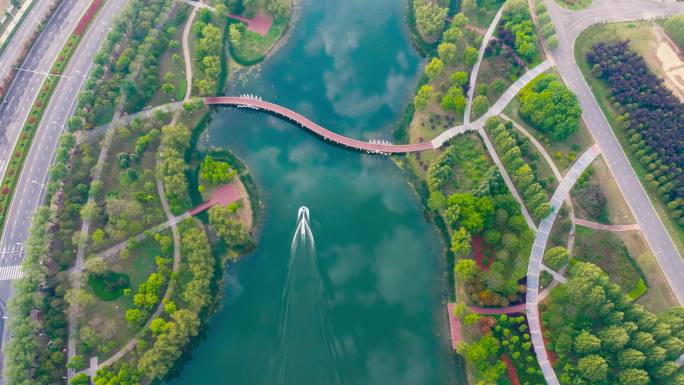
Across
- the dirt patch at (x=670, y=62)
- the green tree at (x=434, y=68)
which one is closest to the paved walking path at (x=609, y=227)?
the dirt patch at (x=670, y=62)

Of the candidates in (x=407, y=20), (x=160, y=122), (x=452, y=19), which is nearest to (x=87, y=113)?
(x=160, y=122)

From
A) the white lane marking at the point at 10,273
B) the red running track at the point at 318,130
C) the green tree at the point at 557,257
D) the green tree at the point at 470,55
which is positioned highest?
the green tree at the point at 470,55

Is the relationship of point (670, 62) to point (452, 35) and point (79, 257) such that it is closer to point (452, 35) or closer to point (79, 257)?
point (452, 35)

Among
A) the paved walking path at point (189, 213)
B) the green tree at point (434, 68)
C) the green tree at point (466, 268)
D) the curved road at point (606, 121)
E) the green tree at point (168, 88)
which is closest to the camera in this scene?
the green tree at point (466, 268)

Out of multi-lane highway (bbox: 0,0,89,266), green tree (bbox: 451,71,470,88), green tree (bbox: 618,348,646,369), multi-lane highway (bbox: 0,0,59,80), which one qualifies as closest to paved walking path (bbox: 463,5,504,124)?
green tree (bbox: 451,71,470,88)

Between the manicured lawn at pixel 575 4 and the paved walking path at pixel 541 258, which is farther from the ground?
the manicured lawn at pixel 575 4

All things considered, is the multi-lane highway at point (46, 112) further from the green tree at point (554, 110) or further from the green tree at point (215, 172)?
the green tree at point (554, 110)
